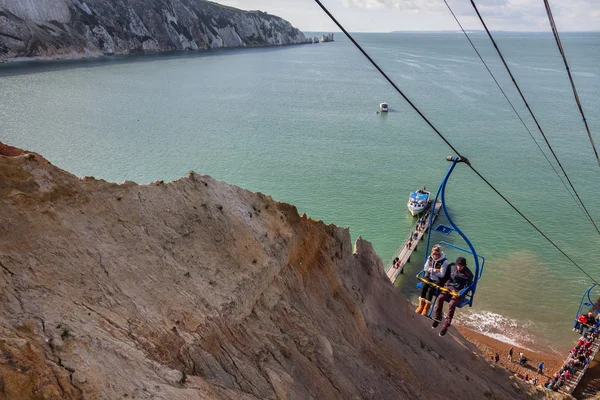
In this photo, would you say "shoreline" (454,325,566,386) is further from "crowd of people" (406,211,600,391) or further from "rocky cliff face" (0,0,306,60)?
"rocky cliff face" (0,0,306,60)

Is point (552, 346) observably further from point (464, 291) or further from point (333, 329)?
point (333, 329)

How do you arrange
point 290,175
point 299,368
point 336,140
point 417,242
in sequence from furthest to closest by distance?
1. point 336,140
2. point 290,175
3. point 417,242
4. point 299,368

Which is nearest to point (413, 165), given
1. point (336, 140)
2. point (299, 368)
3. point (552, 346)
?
point (336, 140)

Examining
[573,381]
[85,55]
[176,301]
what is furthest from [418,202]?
[85,55]

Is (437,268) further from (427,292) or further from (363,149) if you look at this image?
(363,149)

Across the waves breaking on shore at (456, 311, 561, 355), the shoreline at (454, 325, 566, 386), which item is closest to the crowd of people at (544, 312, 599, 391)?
the shoreline at (454, 325, 566, 386)
